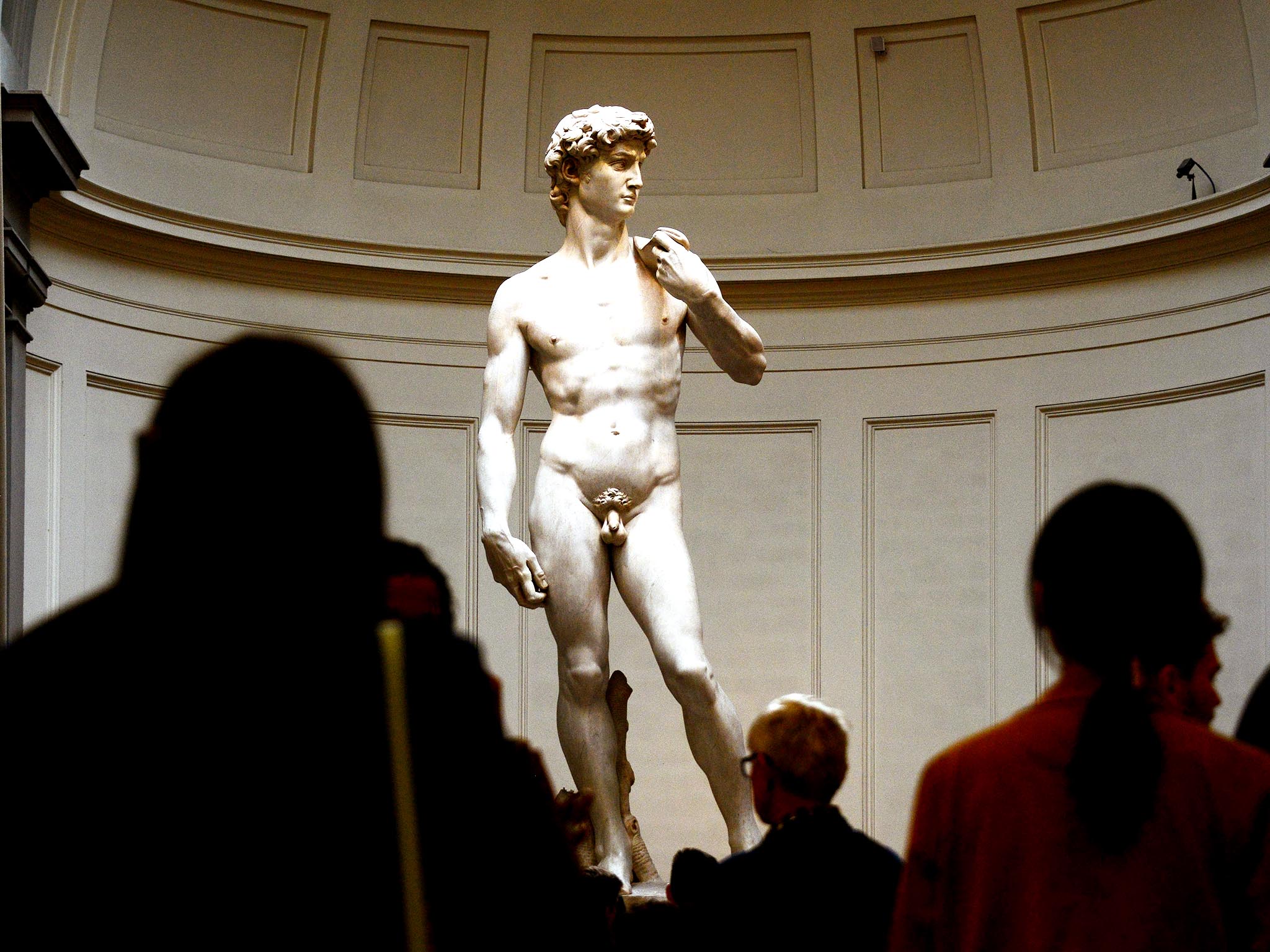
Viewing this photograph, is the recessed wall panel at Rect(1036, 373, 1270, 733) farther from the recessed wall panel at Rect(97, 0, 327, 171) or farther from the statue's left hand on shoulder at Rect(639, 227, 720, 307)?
the recessed wall panel at Rect(97, 0, 327, 171)

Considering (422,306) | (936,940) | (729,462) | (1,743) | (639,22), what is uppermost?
(639,22)

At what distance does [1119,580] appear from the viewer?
2.01 m

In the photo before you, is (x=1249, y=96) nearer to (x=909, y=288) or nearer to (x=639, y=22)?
(x=909, y=288)

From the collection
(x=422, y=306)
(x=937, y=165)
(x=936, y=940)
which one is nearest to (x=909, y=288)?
(x=937, y=165)

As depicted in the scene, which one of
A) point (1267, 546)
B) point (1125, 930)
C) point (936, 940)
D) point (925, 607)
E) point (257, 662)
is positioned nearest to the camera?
point (257, 662)

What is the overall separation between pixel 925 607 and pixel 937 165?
247cm

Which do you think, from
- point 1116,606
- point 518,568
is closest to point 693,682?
point 518,568

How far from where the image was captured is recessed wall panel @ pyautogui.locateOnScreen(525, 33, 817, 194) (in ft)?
30.6

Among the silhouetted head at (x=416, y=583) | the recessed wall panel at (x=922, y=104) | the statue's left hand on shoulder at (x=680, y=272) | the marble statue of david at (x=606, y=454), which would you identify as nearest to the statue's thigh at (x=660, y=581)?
the marble statue of david at (x=606, y=454)

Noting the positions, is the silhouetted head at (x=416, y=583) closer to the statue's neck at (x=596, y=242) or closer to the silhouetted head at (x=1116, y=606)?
the silhouetted head at (x=1116, y=606)

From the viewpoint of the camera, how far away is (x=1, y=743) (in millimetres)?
1279

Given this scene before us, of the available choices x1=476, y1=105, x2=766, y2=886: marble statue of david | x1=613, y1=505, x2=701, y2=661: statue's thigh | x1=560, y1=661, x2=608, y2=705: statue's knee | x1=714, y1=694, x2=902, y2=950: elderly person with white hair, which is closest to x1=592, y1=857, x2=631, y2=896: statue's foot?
x1=476, y1=105, x2=766, y2=886: marble statue of david

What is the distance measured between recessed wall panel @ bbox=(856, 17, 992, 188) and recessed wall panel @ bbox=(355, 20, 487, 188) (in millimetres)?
2197

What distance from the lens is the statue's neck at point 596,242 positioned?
18.4 feet
